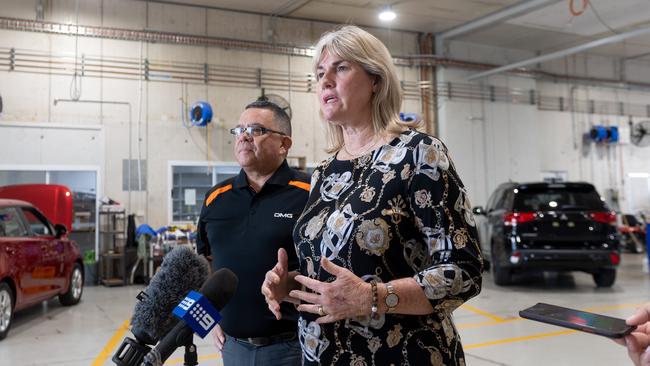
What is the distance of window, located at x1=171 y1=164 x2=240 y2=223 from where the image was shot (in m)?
10.7

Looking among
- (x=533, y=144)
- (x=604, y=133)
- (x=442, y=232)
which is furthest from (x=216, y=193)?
(x=604, y=133)

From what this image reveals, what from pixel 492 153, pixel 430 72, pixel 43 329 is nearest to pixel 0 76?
pixel 43 329

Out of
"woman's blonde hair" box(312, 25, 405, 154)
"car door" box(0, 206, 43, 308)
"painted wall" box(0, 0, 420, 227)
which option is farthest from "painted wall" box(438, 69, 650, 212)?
"woman's blonde hair" box(312, 25, 405, 154)

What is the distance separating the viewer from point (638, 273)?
10383mm

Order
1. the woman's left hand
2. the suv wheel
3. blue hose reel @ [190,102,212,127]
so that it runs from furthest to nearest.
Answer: blue hose reel @ [190,102,212,127] → the suv wheel → the woman's left hand

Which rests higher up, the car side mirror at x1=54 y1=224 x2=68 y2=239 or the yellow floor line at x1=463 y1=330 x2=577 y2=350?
the car side mirror at x1=54 y1=224 x2=68 y2=239

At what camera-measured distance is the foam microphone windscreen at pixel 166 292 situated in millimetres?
1065

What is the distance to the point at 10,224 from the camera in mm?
6367

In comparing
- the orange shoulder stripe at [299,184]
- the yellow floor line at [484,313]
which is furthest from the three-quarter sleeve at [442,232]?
the yellow floor line at [484,313]

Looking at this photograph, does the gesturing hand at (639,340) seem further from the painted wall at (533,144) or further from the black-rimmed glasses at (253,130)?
the painted wall at (533,144)

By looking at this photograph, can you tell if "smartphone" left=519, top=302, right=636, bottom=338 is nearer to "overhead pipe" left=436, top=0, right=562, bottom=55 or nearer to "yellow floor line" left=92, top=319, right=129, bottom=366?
"yellow floor line" left=92, top=319, right=129, bottom=366

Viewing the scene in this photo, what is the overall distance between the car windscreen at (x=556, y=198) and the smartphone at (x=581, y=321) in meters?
7.20

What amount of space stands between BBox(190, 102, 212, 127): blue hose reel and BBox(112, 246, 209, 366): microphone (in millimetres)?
9300

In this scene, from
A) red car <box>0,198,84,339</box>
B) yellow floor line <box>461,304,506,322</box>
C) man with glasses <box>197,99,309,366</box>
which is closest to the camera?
man with glasses <box>197,99,309,366</box>
